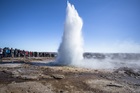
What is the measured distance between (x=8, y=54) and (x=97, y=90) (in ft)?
89.7

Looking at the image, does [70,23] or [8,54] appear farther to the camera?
[8,54]

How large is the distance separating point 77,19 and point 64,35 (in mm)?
3486

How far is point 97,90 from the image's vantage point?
720 cm

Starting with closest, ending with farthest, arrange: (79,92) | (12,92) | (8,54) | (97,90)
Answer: (12,92)
(79,92)
(97,90)
(8,54)

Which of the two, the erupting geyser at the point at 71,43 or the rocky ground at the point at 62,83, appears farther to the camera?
the erupting geyser at the point at 71,43

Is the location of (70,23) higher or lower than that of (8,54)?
higher

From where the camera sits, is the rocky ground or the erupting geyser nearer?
the rocky ground

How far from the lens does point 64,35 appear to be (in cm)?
2109

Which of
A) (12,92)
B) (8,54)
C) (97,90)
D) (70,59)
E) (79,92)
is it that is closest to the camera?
(12,92)

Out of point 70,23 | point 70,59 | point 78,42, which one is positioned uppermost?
point 70,23

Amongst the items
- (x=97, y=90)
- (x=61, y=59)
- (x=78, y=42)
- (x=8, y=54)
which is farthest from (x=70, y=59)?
(x=8, y=54)

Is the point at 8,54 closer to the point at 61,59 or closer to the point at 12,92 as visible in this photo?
the point at 61,59

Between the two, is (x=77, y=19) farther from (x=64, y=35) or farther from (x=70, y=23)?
(x=64, y=35)

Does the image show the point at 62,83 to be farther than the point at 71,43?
No
